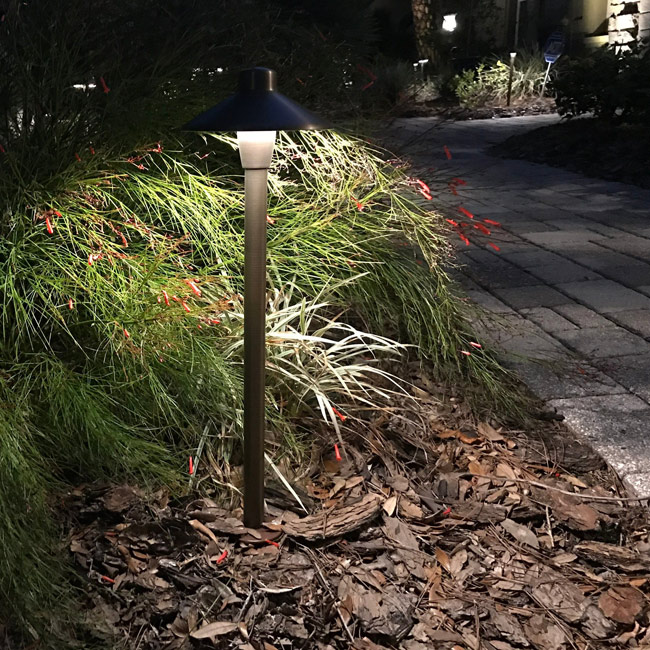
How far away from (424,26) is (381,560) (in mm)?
17797

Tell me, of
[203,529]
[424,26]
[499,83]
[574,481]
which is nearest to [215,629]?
[203,529]

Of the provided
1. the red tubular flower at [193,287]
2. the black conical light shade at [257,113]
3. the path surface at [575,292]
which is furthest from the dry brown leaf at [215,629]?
the path surface at [575,292]

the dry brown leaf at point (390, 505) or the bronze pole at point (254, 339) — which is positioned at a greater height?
the bronze pole at point (254, 339)

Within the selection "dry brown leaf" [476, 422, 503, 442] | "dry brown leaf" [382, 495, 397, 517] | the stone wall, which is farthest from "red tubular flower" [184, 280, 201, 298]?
the stone wall

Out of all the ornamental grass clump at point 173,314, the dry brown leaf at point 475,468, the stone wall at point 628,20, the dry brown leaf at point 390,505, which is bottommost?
the dry brown leaf at point 475,468

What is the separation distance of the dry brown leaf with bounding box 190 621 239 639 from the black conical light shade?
1049 millimetres

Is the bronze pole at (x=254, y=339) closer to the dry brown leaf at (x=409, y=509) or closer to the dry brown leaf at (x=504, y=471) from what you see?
the dry brown leaf at (x=409, y=509)

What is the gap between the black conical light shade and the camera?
5.47ft

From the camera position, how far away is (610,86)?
8859mm

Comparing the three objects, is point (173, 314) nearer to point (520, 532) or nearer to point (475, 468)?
point (475, 468)

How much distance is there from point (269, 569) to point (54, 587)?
1.67 ft

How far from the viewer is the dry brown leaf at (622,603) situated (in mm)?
1877

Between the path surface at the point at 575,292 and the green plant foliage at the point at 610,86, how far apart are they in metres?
1.78

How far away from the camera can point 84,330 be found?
245 cm
